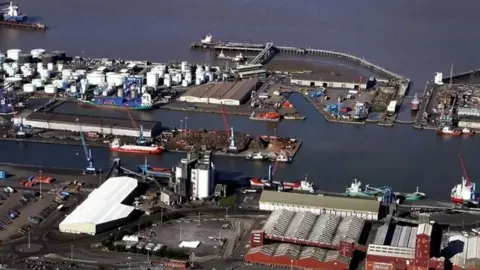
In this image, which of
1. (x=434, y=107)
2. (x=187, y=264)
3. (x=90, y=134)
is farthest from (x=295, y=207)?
(x=434, y=107)

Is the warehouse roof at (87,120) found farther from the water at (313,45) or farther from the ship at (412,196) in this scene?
the ship at (412,196)

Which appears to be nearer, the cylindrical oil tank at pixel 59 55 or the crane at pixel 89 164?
the crane at pixel 89 164

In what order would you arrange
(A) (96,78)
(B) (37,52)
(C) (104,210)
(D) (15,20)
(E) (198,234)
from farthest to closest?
(D) (15,20) < (B) (37,52) < (A) (96,78) < (C) (104,210) < (E) (198,234)

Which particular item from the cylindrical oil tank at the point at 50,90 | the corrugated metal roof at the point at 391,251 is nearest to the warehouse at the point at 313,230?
the corrugated metal roof at the point at 391,251

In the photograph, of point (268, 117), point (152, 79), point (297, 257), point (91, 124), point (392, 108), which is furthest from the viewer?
point (152, 79)

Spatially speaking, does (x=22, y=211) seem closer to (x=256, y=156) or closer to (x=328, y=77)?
(x=256, y=156)

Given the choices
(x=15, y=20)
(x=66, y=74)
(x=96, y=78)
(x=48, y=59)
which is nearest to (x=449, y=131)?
(x=96, y=78)

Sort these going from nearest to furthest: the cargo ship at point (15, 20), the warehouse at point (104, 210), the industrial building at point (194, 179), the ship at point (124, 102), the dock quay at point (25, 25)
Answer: the warehouse at point (104, 210) → the industrial building at point (194, 179) → the ship at point (124, 102) → the dock quay at point (25, 25) → the cargo ship at point (15, 20)
